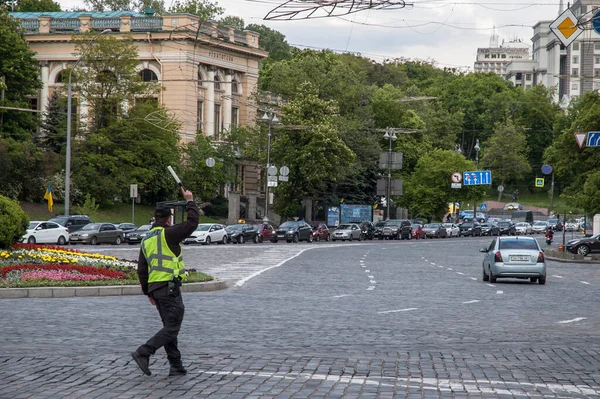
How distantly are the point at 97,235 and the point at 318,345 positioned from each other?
159 feet

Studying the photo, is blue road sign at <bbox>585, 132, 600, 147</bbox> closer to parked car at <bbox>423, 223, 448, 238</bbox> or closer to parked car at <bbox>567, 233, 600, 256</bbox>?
parked car at <bbox>567, 233, 600, 256</bbox>

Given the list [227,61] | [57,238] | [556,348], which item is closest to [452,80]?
[227,61]

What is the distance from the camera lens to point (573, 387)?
10.8 m

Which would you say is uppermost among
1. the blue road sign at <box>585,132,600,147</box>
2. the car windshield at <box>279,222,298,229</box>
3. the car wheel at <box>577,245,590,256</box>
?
the blue road sign at <box>585,132,600,147</box>

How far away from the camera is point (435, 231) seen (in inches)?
3829

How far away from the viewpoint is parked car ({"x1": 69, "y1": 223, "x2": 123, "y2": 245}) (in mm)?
60469

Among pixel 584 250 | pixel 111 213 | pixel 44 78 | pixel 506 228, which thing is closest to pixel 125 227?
pixel 111 213

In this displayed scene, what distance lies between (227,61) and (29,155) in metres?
26.0

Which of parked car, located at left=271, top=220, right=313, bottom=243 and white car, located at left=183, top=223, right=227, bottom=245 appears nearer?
white car, located at left=183, top=223, right=227, bottom=245

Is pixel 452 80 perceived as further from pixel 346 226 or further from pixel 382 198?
pixel 346 226

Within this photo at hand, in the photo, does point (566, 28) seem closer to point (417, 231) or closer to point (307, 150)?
point (307, 150)

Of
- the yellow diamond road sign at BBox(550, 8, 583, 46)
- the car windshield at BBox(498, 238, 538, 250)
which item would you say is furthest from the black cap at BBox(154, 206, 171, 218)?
the car windshield at BBox(498, 238, 538, 250)

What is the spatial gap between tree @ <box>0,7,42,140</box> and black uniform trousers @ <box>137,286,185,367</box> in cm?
6444

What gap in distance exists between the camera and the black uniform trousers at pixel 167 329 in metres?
11.0
